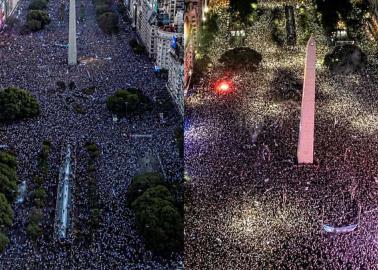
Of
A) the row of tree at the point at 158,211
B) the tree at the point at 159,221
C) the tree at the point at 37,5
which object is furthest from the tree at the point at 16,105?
the tree at the point at 37,5

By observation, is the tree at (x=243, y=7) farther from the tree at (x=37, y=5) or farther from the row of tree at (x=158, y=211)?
the row of tree at (x=158, y=211)

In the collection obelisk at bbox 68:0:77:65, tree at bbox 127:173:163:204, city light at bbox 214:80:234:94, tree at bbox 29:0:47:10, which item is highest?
city light at bbox 214:80:234:94

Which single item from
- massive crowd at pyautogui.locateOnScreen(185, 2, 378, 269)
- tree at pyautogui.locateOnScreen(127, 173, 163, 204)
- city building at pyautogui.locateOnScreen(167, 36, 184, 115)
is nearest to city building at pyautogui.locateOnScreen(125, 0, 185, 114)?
city building at pyautogui.locateOnScreen(167, 36, 184, 115)

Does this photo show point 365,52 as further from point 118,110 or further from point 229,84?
point 118,110

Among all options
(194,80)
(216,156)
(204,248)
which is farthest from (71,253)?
(194,80)

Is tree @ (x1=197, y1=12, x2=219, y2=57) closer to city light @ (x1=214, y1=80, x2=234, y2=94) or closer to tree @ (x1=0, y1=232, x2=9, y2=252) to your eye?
city light @ (x1=214, y1=80, x2=234, y2=94)
